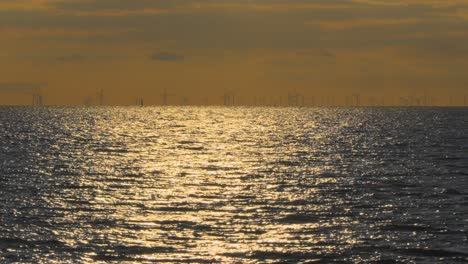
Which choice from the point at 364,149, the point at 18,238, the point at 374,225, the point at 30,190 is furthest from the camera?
the point at 364,149

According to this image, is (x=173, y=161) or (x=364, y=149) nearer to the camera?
(x=173, y=161)

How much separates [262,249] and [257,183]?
36.6 meters

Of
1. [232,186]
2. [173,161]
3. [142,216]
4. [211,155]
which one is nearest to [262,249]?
[142,216]

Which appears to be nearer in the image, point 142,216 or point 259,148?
point 142,216

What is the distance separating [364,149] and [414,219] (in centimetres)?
8482

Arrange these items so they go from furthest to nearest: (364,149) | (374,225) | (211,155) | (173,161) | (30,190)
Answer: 1. (364,149)
2. (211,155)
3. (173,161)
4. (30,190)
5. (374,225)

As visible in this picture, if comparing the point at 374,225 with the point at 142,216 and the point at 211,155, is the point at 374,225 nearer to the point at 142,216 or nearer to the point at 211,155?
the point at 142,216

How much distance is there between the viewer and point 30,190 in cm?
7831

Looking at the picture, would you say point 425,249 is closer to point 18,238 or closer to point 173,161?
point 18,238

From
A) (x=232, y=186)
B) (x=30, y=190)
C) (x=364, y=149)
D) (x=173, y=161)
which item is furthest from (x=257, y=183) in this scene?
(x=364, y=149)

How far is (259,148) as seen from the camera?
153500mm

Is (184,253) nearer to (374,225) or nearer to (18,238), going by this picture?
(18,238)

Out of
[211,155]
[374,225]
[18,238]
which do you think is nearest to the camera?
[18,238]

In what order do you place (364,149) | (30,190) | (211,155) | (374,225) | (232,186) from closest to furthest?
(374,225)
(30,190)
(232,186)
(211,155)
(364,149)
